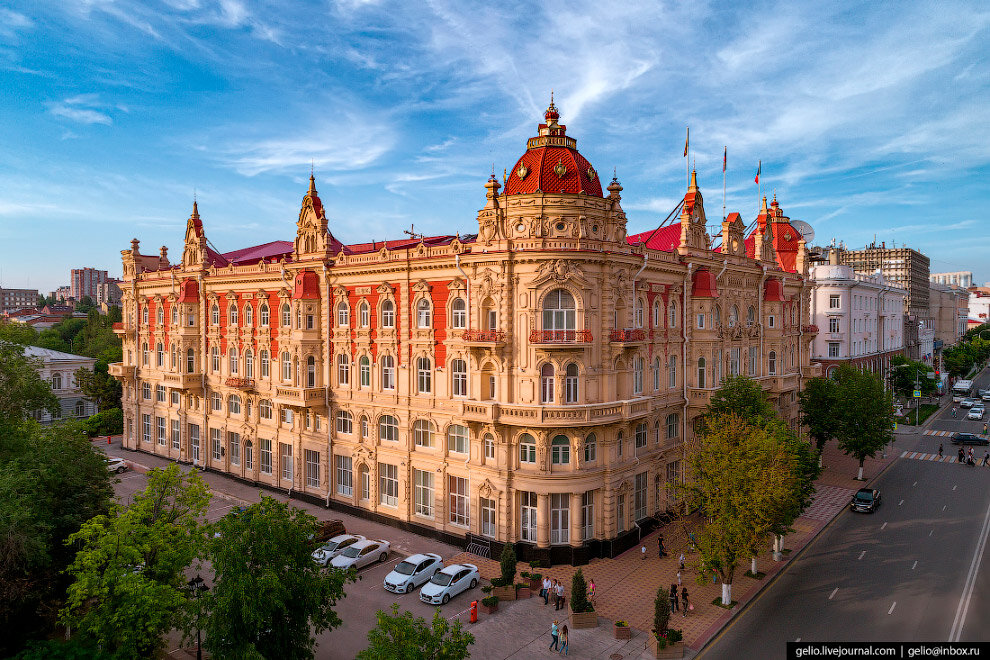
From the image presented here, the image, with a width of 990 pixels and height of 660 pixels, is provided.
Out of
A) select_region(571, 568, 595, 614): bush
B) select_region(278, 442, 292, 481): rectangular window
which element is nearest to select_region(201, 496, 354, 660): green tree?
select_region(571, 568, 595, 614): bush

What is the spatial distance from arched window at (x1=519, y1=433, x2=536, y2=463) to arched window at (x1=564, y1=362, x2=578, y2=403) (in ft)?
11.4

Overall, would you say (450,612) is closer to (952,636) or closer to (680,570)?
(680,570)

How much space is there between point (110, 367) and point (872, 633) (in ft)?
250

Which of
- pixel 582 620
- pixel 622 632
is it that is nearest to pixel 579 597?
pixel 582 620

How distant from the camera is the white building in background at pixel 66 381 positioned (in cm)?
8100

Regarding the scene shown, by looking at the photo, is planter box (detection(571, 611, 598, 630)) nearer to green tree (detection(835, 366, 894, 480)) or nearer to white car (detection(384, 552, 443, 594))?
white car (detection(384, 552, 443, 594))

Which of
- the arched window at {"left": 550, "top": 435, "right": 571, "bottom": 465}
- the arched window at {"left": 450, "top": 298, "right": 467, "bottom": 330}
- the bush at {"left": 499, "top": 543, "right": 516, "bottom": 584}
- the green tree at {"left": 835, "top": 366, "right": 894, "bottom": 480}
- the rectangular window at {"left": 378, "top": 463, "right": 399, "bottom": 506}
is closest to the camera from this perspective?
the bush at {"left": 499, "top": 543, "right": 516, "bottom": 584}

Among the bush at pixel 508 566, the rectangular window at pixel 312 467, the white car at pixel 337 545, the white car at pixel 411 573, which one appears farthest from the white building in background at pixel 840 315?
the white car at pixel 337 545

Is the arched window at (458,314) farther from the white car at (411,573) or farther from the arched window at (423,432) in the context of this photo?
the white car at (411,573)

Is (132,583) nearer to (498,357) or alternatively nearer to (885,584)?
(498,357)

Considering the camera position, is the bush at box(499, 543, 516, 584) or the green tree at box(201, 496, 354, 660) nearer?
the green tree at box(201, 496, 354, 660)

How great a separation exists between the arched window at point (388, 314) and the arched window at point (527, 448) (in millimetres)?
13644

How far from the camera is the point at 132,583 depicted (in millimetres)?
23531

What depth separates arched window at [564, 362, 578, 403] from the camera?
126 feet
